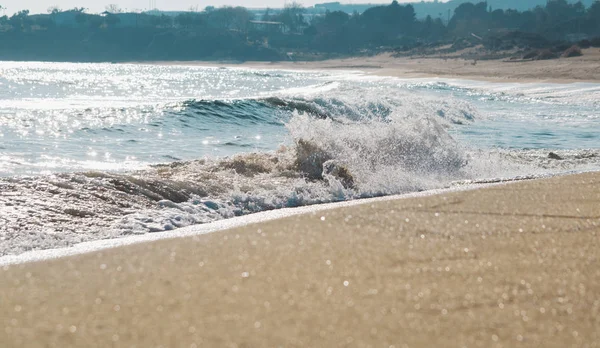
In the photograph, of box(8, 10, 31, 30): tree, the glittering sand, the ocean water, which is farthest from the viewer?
box(8, 10, 31, 30): tree

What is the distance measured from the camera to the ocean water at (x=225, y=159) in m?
5.65

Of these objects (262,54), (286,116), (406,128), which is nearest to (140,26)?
(262,54)

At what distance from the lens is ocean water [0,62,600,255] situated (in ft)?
18.5

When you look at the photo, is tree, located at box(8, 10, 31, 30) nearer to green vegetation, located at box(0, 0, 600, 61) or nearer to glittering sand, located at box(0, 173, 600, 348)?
green vegetation, located at box(0, 0, 600, 61)

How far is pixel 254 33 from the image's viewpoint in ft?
429

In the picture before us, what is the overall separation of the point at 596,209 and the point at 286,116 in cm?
1411

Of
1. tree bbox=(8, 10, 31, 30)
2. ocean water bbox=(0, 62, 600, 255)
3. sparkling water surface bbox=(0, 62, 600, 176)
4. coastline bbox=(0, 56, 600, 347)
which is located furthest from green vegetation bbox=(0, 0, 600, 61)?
coastline bbox=(0, 56, 600, 347)

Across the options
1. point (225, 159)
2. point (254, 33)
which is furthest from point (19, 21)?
point (225, 159)

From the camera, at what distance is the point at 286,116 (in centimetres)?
1817

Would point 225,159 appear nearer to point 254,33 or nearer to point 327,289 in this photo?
point 327,289

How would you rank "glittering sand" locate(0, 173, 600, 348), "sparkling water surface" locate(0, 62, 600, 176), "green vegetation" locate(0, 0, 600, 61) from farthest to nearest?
"green vegetation" locate(0, 0, 600, 61) → "sparkling water surface" locate(0, 62, 600, 176) → "glittering sand" locate(0, 173, 600, 348)

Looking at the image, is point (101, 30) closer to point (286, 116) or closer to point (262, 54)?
point (262, 54)

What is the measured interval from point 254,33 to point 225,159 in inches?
4910

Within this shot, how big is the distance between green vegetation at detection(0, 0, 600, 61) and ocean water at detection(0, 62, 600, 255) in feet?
256
